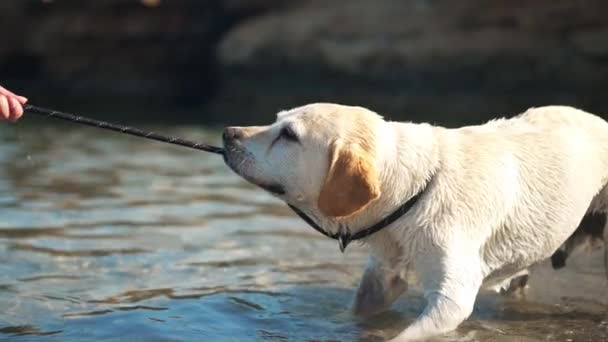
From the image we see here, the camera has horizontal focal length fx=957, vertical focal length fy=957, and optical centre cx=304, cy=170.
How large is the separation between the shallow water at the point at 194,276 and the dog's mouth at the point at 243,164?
82 centimetres

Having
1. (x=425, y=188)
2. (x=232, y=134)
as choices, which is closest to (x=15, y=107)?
(x=232, y=134)

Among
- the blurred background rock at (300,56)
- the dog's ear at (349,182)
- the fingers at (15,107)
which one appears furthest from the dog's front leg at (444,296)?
the blurred background rock at (300,56)

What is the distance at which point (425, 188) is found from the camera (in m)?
4.77

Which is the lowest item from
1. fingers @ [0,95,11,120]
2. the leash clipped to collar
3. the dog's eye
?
the leash clipped to collar

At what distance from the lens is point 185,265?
21.2ft

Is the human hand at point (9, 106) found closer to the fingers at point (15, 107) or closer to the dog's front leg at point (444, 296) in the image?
the fingers at point (15, 107)

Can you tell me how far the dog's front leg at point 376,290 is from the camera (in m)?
5.33

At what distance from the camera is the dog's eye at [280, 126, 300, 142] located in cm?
472

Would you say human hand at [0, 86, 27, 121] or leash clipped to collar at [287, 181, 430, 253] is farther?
leash clipped to collar at [287, 181, 430, 253]

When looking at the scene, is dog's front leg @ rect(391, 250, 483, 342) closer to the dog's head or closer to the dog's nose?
the dog's head

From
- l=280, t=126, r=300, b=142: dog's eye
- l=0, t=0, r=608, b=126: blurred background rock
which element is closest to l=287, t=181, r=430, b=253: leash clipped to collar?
l=280, t=126, r=300, b=142: dog's eye

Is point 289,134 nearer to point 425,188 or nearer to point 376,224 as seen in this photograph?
point 376,224

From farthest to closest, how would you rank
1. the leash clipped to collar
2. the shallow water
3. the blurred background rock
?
the blurred background rock < the shallow water < the leash clipped to collar

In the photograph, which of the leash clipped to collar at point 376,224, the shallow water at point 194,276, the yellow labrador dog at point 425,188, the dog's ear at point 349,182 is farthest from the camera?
the shallow water at point 194,276
